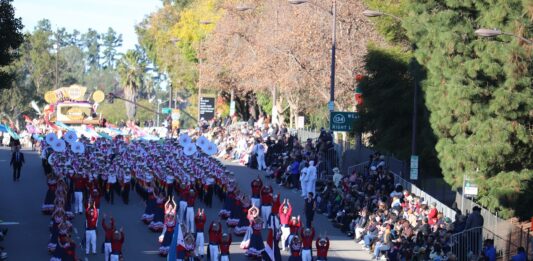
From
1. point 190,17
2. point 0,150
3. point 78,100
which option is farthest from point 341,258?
point 190,17

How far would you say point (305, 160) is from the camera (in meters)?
40.4

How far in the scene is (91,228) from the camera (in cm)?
3005

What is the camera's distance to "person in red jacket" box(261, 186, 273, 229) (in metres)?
33.9

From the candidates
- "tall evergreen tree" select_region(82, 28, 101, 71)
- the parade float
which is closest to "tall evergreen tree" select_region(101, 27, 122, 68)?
"tall evergreen tree" select_region(82, 28, 101, 71)

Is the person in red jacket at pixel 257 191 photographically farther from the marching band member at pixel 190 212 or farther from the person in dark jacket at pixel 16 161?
the person in dark jacket at pixel 16 161

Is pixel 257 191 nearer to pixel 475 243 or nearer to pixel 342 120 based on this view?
pixel 342 120

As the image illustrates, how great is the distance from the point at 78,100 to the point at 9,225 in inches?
1427

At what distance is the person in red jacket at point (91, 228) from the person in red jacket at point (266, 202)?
5.82 meters

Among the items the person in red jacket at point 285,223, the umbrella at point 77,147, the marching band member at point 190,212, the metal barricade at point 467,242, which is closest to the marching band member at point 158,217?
the marching band member at point 190,212

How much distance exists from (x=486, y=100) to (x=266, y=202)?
714 cm

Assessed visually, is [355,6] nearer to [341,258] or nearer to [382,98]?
[382,98]

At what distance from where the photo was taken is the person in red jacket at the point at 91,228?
98.1 ft

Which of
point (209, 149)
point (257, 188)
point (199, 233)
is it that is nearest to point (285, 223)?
point (199, 233)

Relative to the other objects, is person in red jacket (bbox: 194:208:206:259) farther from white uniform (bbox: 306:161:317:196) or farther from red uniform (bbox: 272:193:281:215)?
white uniform (bbox: 306:161:317:196)
